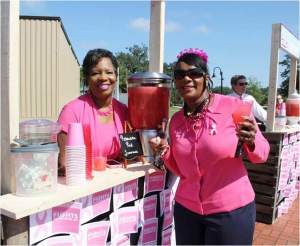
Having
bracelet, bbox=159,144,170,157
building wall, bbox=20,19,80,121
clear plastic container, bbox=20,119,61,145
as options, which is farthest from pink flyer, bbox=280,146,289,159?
building wall, bbox=20,19,80,121

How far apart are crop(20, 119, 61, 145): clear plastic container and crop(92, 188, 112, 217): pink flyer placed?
42 centimetres

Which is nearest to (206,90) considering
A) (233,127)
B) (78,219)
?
(233,127)

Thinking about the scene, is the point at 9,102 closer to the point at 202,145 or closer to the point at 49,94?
the point at 202,145

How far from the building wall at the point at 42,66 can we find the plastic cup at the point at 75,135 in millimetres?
13362

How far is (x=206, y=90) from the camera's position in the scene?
2.24 meters

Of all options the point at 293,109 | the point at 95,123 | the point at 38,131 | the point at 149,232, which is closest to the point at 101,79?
the point at 95,123

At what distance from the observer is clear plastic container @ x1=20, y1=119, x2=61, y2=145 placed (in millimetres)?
1864

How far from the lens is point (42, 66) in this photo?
1496 centimetres

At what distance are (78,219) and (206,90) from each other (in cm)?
107

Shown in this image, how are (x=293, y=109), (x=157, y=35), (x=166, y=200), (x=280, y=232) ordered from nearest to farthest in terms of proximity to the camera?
(x=166, y=200) → (x=157, y=35) → (x=280, y=232) → (x=293, y=109)

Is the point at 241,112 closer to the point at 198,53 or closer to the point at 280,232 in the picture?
the point at 198,53

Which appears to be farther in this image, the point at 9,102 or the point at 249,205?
the point at 249,205

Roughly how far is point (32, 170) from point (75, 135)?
309 millimetres

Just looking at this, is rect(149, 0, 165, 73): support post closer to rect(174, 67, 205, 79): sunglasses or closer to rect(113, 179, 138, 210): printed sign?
rect(174, 67, 205, 79): sunglasses
